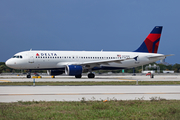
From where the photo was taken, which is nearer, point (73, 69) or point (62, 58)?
point (73, 69)

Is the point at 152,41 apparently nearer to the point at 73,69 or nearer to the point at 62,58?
the point at 73,69

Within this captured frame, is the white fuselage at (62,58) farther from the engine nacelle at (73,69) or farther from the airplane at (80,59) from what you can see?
the engine nacelle at (73,69)

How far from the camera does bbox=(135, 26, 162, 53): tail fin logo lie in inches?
1683

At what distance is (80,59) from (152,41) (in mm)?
13599

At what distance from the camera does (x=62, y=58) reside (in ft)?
121

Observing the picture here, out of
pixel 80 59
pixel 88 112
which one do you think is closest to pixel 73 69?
pixel 80 59

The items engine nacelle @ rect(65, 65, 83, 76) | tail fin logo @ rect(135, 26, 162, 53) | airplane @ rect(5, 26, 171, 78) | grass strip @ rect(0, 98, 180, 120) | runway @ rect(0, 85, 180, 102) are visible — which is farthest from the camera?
tail fin logo @ rect(135, 26, 162, 53)

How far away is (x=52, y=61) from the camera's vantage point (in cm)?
3628

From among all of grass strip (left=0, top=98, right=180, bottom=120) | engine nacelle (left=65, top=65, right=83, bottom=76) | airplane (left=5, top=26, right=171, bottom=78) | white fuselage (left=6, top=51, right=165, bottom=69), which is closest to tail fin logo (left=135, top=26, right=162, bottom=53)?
airplane (left=5, top=26, right=171, bottom=78)

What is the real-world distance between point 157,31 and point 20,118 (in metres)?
38.4

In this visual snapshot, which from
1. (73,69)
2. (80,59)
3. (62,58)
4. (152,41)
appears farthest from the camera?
(152,41)

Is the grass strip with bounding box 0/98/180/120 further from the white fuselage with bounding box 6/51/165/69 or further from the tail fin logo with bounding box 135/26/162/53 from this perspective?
the tail fin logo with bounding box 135/26/162/53

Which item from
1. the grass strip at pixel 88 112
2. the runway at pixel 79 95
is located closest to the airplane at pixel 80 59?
the runway at pixel 79 95

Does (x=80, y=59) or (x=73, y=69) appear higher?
(x=80, y=59)
